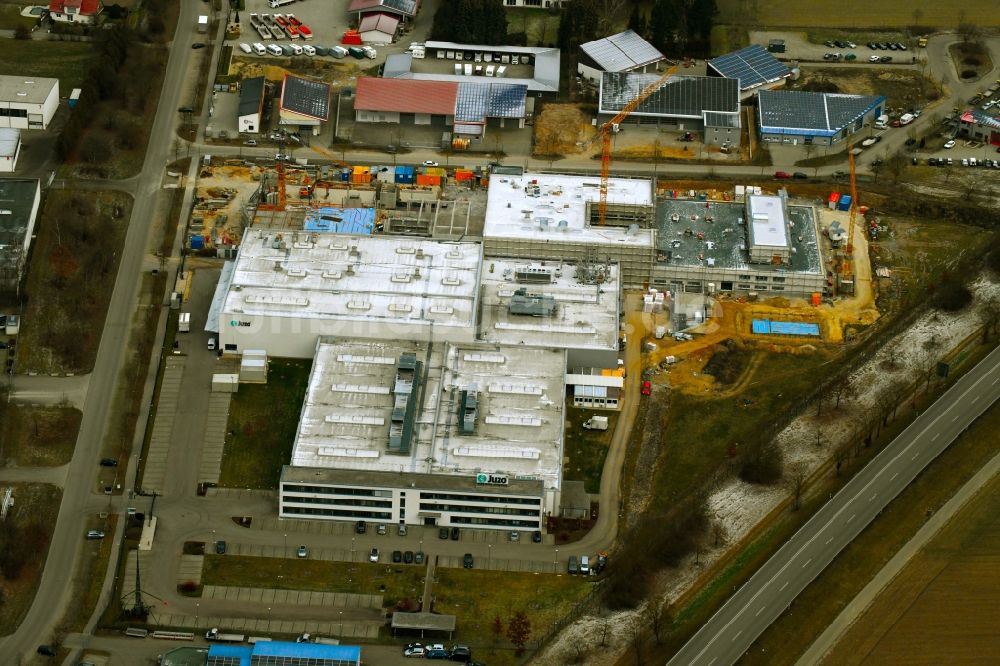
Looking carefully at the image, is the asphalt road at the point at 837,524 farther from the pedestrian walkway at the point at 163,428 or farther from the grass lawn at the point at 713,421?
the pedestrian walkway at the point at 163,428

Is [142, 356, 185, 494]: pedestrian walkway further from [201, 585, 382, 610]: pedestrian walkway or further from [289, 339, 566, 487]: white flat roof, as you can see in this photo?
[201, 585, 382, 610]: pedestrian walkway

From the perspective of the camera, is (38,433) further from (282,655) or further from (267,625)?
(282,655)

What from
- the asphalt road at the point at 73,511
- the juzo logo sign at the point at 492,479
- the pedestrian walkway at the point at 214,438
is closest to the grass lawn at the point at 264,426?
the pedestrian walkway at the point at 214,438

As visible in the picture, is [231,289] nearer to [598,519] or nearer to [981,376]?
[598,519]

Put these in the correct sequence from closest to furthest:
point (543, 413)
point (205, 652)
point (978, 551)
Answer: point (205, 652) → point (978, 551) → point (543, 413)

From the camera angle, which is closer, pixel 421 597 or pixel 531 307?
pixel 421 597

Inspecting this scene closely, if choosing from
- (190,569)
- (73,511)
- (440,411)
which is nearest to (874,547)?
(440,411)

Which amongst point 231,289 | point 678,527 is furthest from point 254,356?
point 678,527
